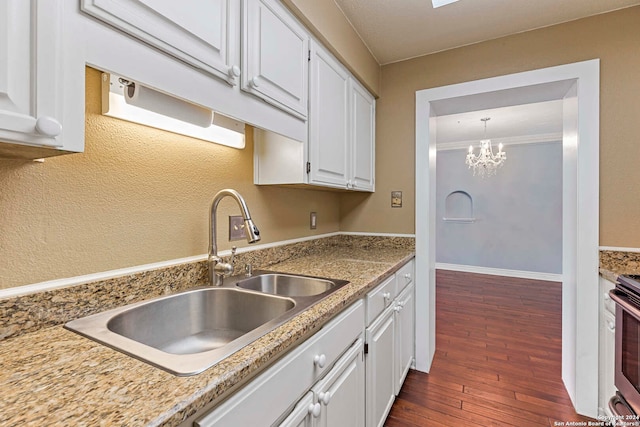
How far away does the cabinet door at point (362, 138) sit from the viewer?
2020 mm

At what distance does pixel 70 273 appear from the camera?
88 cm

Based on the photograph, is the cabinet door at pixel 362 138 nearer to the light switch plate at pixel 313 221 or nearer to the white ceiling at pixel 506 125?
the light switch plate at pixel 313 221

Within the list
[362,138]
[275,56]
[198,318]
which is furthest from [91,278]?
[362,138]

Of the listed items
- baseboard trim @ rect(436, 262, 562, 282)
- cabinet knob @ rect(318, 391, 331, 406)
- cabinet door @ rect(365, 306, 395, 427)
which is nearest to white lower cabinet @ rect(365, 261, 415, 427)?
cabinet door @ rect(365, 306, 395, 427)

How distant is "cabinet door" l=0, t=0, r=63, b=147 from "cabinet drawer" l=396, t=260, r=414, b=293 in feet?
5.39

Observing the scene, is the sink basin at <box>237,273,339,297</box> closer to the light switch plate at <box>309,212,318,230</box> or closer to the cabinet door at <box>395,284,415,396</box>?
the cabinet door at <box>395,284,415,396</box>

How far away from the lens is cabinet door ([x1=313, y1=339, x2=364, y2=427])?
0.94 m

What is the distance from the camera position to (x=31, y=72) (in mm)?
543

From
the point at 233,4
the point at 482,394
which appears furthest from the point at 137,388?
the point at 482,394

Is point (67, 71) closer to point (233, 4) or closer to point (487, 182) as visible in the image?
point (233, 4)

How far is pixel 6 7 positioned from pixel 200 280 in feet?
3.20

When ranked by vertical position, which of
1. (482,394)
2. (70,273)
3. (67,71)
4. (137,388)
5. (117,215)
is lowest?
(482,394)

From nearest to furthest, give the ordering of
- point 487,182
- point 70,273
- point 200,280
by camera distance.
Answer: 1. point 70,273
2. point 200,280
3. point 487,182

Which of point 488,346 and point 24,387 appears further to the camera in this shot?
point 488,346
